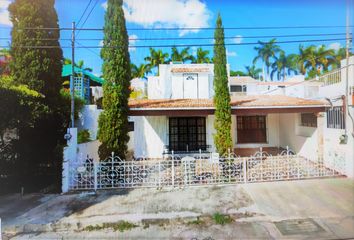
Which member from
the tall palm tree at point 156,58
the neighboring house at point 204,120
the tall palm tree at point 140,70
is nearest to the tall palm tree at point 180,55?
the tall palm tree at point 156,58

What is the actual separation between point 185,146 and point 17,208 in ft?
23.9

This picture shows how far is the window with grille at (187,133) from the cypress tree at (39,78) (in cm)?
521

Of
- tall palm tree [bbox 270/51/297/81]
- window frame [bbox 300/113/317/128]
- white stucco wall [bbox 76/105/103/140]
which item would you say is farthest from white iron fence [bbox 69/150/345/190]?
tall palm tree [bbox 270/51/297/81]

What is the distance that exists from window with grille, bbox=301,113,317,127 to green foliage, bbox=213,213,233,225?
684cm

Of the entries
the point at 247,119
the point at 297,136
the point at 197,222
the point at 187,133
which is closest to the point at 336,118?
the point at 297,136

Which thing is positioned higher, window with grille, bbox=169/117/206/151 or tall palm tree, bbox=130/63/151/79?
tall palm tree, bbox=130/63/151/79

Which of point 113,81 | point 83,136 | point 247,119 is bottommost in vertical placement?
point 83,136

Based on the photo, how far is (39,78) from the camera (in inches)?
284

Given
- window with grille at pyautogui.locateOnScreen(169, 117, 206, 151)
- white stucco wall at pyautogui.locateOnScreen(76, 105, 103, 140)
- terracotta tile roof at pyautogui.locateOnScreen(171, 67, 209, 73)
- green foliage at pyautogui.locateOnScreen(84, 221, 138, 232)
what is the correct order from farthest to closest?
terracotta tile roof at pyautogui.locateOnScreen(171, 67, 209, 73)
white stucco wall at pyautogui.locateOnScreen(76, 105, 103, 140)
window with grille at pyautogui.locateOnScreen(169, 117, 206, 151)
green foliage at pyautogui.locateOnScreen(84, 221, 138, 232)

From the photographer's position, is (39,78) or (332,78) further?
(332,78)

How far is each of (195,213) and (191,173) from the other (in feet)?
6.42

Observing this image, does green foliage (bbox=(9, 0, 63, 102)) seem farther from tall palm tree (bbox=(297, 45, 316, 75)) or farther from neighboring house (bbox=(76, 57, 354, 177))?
tall palm tree (bbox=(297, 45, 316, 75))

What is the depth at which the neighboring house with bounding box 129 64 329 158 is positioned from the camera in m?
8.48

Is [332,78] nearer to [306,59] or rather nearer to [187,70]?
[187,70]
